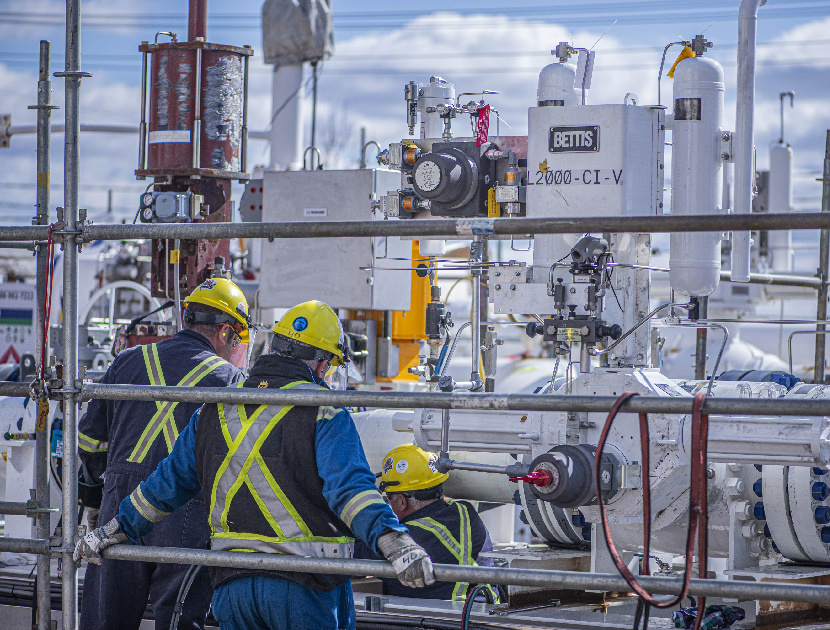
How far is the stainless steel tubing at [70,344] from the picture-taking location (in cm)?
347

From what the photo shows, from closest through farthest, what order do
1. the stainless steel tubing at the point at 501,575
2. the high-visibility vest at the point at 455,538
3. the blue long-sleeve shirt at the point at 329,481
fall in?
the stainless steel tubing at the point at 501,575 → the blue long-sleeve shirt at the point at 329,481 → the high-visibility vest at the point at 455,538

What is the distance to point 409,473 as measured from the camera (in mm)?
5609

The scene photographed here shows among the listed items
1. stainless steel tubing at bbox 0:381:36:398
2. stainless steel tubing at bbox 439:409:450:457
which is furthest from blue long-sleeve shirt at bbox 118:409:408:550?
stainless steel tubing at bbox 439:409:450:457

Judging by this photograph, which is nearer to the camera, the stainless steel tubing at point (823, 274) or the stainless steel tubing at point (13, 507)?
the stainless steel tubing at point (13, 507)

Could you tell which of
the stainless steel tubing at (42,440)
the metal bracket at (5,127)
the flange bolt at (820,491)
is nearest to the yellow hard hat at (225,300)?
the stainless steel tubing at (42,440)

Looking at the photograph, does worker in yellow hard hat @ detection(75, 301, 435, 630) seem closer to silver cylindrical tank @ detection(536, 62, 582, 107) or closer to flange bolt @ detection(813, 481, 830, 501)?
silver cylindrical tank @ detection(536, 62, 582, 107)

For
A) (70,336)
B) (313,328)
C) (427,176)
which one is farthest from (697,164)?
(70,336)

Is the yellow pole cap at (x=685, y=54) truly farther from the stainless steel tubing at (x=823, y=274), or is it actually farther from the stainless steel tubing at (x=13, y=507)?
the stainless steel tubing at (x=823, y=274)

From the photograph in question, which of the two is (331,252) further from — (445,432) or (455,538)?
(445,432)

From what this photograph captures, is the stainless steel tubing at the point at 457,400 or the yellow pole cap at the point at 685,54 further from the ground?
the yellow pole cap at the point at 685,54

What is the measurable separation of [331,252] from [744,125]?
3188 millimetres

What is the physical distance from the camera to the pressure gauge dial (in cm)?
470

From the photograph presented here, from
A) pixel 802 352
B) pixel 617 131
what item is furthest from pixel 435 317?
pixel 802 352

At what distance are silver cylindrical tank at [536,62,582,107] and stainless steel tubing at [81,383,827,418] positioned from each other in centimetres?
203
